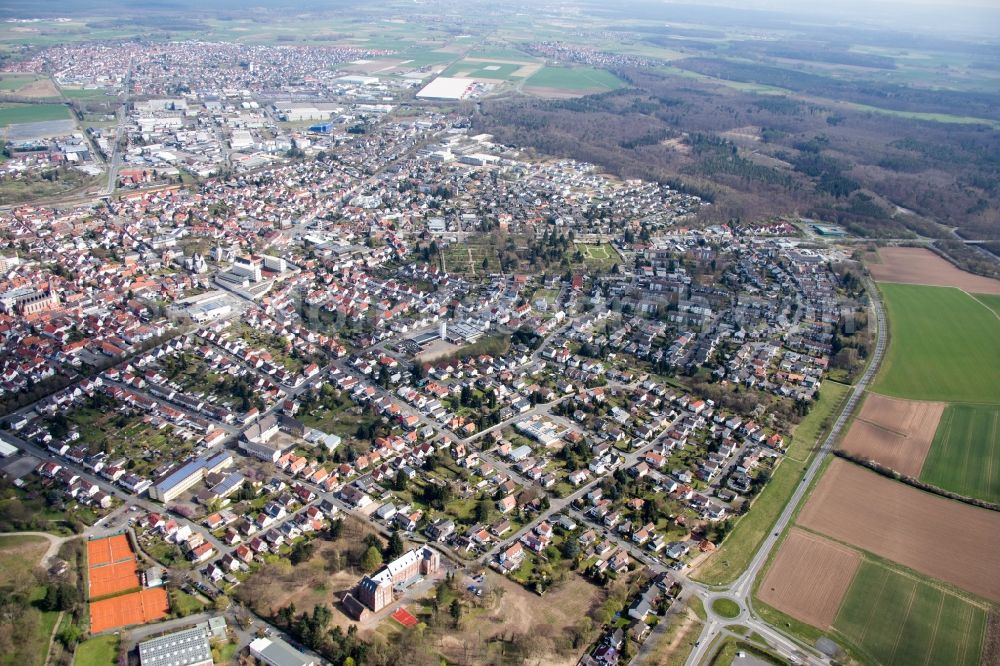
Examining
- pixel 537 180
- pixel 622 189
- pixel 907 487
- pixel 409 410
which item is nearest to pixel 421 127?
pixel 537 180

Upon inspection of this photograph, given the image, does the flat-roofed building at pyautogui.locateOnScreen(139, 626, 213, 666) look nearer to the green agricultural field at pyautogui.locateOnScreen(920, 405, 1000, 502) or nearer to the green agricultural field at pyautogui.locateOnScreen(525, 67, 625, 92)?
the green agricultural field at pyautogui.locateOnScreen(920, 405, 1000, 502)

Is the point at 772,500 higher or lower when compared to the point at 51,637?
lower

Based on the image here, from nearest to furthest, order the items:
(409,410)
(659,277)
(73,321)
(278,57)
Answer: (409,410), (73,321), (659,277), (278,57)

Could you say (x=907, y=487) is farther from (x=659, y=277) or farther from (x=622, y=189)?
(x=622, y=189)

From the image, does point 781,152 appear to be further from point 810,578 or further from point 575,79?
point 810,578

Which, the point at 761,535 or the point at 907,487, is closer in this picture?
the point at 761,535

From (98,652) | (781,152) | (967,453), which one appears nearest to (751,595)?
(967,453)

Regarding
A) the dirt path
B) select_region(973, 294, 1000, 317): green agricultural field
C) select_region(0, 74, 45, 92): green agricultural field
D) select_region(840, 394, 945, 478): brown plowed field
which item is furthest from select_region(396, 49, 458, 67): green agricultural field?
the dirt path
